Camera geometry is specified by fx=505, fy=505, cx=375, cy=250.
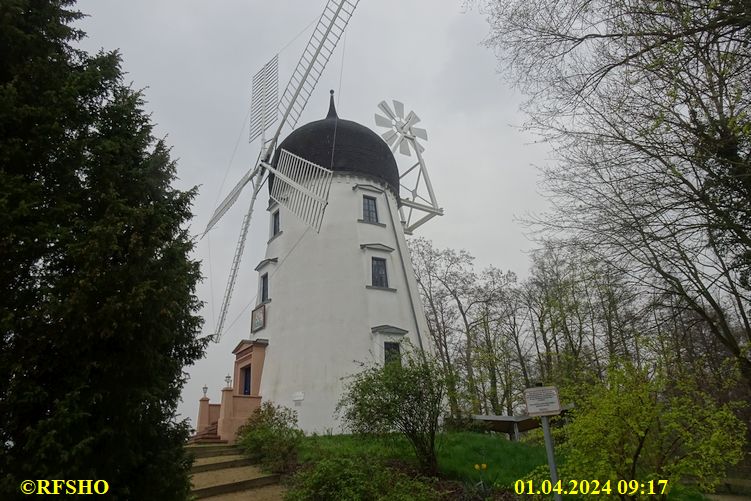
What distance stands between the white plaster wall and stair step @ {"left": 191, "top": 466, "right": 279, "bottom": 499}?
12.1ft

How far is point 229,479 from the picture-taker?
32.9 ft

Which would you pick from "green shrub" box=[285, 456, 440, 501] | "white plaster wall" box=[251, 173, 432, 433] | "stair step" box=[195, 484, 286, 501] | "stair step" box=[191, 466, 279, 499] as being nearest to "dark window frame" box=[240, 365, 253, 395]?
"white plaster wall" box=[251, 173, 432, 433]

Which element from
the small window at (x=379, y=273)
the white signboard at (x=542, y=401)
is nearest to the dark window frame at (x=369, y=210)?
the small window at (x=379, y=273)

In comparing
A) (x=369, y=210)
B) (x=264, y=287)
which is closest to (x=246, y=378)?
(x=264, y=287)

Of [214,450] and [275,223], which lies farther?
[275,223]

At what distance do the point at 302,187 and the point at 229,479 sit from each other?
9638mm

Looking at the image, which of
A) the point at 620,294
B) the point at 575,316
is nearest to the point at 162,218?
the point at 620,294

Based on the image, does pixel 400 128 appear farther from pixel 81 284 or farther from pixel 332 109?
pixel 81 284

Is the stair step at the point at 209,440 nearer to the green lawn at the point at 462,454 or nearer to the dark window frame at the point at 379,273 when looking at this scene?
the green lawn at the point at 462,454

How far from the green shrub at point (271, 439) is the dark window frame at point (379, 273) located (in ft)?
16.0

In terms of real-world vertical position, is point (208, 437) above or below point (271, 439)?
above

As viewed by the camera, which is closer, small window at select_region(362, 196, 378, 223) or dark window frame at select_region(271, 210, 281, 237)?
small window at select_region(362, 196, 378, 223)

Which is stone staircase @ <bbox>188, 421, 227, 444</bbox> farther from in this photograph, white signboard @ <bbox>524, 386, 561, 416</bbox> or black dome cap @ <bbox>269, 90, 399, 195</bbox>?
white signboard @ <bbox>524, 386, 561, 416</bbox>

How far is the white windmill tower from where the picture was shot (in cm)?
1494
